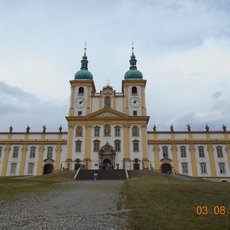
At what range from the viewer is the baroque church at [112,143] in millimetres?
45250

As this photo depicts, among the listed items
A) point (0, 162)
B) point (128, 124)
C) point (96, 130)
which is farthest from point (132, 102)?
point (0, 162)

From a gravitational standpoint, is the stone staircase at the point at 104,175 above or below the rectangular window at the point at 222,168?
below

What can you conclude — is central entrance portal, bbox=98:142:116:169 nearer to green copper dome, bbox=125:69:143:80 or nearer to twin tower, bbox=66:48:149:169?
twin tower, bbox=66:48:149:169

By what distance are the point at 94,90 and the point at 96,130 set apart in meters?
10.8

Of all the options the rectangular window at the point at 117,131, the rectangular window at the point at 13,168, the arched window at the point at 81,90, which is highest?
the arched window at the point at 81,90

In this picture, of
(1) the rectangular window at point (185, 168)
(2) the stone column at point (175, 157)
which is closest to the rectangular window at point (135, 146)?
(2) the stone column at point (175, 157)

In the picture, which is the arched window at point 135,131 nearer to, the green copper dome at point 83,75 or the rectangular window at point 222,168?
the green copper dome at point 83,75

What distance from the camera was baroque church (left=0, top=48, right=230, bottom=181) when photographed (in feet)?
148

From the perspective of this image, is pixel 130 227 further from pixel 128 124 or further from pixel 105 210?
pixel 128 124

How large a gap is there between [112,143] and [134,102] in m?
9.61

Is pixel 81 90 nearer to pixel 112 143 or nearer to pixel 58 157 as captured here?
pixel 112 143

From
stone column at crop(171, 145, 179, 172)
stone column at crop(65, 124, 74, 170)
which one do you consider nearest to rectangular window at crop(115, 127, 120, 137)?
stone column at crop(65, 124, 74, 170)
